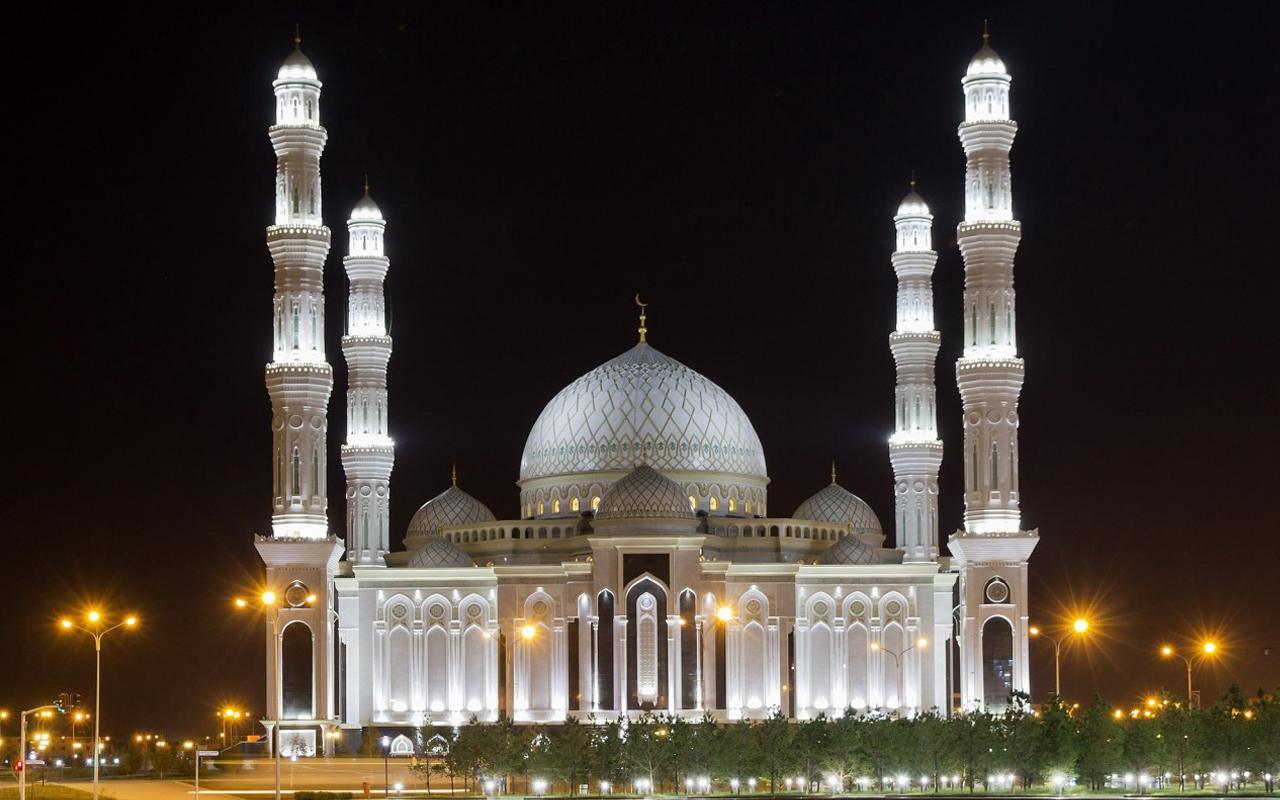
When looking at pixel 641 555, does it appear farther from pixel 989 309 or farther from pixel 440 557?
pixel 989 309

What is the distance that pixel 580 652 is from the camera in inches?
3359

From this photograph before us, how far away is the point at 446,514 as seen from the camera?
9312cm

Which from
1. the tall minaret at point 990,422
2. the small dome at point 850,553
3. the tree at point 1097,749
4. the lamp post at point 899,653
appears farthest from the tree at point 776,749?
the small dome at point 850,553

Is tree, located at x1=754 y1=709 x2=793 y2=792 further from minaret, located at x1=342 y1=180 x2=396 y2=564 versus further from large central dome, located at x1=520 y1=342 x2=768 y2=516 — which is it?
minaret, located at x1=342 y1=180 x2=396 y2=564

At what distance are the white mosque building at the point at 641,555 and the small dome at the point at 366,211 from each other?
0.32ft

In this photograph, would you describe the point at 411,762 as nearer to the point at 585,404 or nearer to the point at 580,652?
the point at 580,652

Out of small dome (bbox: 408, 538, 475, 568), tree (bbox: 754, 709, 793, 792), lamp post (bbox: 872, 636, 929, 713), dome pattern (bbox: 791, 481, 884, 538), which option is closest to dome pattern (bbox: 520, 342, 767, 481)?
dome pattern (bbox: 791, 481, 884, 538)

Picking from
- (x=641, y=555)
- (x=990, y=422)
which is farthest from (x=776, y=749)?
(x=990, y=422)

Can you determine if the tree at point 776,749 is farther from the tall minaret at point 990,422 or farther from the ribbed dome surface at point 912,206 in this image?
the ribbed dome surface at point 912,206

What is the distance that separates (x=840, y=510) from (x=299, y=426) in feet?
67.3

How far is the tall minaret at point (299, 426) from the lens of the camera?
8262 cm

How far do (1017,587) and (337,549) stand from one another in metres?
21.6

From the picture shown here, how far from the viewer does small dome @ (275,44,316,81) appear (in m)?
83.9

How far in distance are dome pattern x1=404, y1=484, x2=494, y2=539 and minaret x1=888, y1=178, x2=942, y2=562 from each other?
14.6 m
